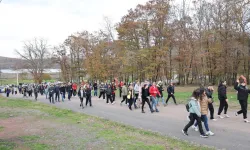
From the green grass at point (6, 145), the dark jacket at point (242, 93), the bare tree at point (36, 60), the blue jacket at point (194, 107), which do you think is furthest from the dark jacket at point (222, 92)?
the bare tree at point (36, 60)

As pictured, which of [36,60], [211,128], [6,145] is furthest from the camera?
[36,60]

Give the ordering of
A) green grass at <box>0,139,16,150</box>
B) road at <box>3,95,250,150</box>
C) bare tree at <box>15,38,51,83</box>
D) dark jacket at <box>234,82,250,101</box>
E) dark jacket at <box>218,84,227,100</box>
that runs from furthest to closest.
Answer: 1. bare tree at <box>15,38,51,83</box>
2. dark jacket at <box>218,84,227,100</box>
3. dark jacket at <box>234,82,250,101</box>
4. road at <box>3,95,250,150</box>
5. green grass at <box>0,139,16,150</box>

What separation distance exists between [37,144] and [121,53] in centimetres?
3305

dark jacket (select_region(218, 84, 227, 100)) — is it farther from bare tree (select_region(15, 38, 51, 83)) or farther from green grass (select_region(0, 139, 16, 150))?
bare tree (select_region(15, 38, 51, 83))

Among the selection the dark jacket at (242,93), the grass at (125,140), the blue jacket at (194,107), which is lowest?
the grass at (125,140)

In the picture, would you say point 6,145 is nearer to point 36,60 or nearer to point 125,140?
point 125,140

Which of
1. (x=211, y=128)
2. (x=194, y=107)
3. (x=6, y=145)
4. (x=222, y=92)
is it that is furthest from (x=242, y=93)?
(x=6, y=145)

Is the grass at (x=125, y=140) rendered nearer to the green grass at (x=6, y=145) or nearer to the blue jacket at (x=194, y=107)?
the green grass at (x=6, y=145)

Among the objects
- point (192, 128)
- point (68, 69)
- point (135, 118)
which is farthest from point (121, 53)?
point (192, 128)

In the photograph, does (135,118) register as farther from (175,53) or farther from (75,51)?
(75,51)

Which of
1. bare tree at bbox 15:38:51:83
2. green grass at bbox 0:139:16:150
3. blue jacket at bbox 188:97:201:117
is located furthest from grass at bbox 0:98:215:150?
bare tree at bbox 15:38:51:83

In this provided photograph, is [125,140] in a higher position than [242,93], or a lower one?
lower

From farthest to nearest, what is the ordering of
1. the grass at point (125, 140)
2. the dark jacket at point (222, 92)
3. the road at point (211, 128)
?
1. the dark jacket at point (222, 92)
2. the road at point (211, 128)
3. the grass at point (125, 140)

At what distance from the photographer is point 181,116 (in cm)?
1303
